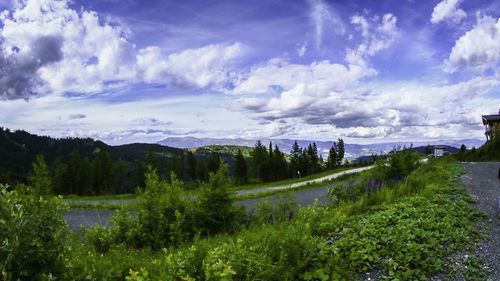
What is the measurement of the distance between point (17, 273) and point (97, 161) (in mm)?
71183

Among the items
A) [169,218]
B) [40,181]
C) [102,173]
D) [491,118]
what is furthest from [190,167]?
[40,181]

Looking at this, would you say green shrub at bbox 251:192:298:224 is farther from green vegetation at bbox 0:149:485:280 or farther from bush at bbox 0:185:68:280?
bush at bbox 0:185:68:280

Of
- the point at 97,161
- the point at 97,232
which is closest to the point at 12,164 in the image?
the point at 97,161

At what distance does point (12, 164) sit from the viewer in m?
172

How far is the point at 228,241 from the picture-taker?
5008 millimetres

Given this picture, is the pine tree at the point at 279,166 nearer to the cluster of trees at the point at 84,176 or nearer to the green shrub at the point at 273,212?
the cluster of trees at the point at 84,176

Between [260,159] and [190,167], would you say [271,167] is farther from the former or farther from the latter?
[190,167]

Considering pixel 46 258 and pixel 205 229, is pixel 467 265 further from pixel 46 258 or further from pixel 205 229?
pixel 46 258

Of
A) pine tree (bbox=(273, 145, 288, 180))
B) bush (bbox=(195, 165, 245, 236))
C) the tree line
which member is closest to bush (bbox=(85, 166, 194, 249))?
bush (bbox=(195, 165, 245, 236))

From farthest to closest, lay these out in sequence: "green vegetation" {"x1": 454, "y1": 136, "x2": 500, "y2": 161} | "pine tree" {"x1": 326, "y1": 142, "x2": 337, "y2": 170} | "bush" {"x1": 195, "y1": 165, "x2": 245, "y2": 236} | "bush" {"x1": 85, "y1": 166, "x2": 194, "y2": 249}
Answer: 1. "pine tree" {"x1": 326, "y1": 142, "x2": 337, "y2": 170}
2. "green vegetation" {"x1": 454, "y1": 136, "x2": 500, "y2": 161}
3. "bush" {"x1": 195, "y1": 165, "x2": 245, "y2": 236}
4. "bush" {"x1": 85, "y1": 166, "x2": 194, "y2": 249}

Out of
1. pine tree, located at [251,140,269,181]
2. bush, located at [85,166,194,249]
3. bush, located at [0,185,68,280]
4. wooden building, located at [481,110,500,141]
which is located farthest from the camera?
pine tree, located at [251,140,269,181]

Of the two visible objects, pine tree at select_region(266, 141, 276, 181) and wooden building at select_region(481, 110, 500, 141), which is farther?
pine tree at select_region(266, 141, 276, 181)

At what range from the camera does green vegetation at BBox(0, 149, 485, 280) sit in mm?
2668

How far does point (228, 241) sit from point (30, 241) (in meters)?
3.14
